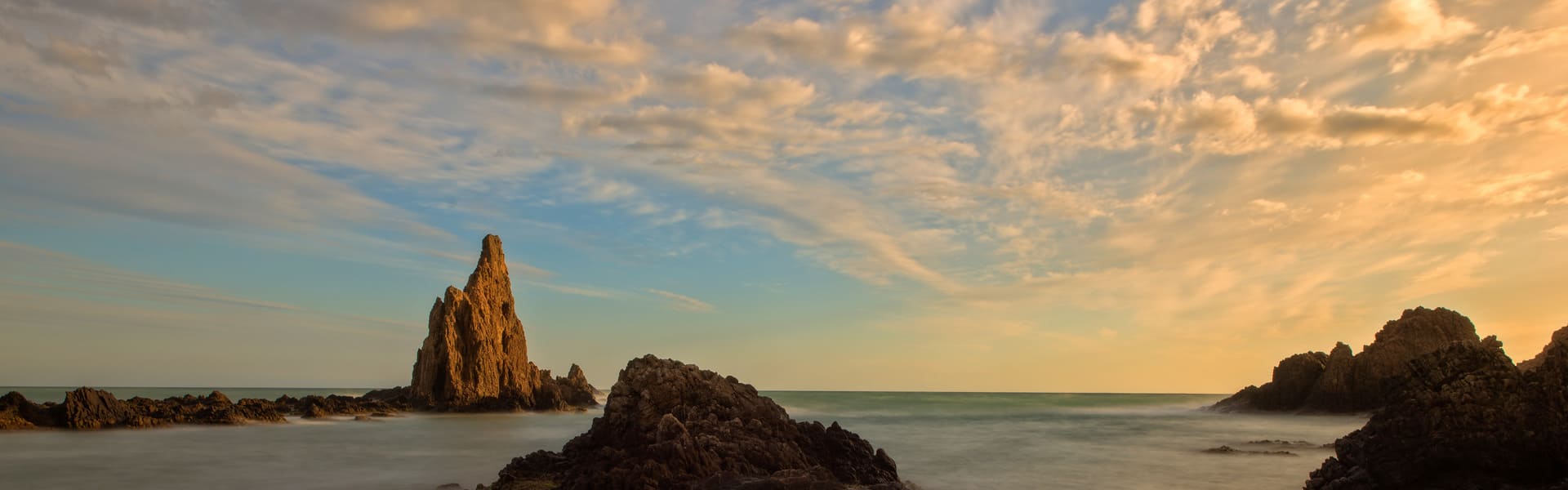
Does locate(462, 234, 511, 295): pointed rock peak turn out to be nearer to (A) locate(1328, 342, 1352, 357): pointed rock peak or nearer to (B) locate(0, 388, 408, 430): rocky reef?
(B) locate(0, 388, 408, 430): rocky reef

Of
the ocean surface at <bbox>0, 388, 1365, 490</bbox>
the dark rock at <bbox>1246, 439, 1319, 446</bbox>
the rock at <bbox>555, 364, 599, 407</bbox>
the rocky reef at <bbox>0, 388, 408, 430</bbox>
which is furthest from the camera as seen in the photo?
the rock at <bbox>555, 364, 599, 407</bbox>

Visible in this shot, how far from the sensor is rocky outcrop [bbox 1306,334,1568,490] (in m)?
7.92

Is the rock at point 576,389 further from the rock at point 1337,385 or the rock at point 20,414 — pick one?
the rock at point 1337,385

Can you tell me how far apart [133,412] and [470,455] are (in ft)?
54.0

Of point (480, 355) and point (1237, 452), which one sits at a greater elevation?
point (480, 355)

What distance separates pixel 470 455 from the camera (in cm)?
2064

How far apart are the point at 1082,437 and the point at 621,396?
70.8 ft

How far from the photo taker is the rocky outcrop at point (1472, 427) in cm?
792

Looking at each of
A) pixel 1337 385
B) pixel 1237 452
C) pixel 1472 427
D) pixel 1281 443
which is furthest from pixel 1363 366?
pixel 1472 427

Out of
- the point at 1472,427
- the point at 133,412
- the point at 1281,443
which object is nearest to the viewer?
the point at 1472,427

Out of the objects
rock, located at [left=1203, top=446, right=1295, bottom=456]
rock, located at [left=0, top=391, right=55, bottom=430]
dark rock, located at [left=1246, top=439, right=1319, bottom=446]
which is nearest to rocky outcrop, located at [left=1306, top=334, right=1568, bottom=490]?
rock, located at [left=1203, top=446, right=1295, bottom=456]

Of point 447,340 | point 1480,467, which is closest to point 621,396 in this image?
point 1480,467

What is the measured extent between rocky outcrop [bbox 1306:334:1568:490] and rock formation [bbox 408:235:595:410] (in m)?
41.9

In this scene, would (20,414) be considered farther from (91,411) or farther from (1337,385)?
(1337,385)
